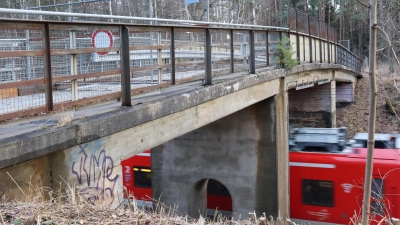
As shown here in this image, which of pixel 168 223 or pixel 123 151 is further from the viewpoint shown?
pixel 123 151

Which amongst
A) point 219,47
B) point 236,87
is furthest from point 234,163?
point 219,47

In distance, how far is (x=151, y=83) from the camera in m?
8.07

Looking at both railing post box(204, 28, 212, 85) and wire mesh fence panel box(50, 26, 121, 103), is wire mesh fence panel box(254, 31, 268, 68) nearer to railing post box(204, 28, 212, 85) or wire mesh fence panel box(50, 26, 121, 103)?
railing post box(204, 28, 212, 85)

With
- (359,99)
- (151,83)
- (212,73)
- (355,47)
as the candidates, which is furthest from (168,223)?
(355,47)

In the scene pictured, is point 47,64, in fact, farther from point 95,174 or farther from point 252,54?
point 252,54

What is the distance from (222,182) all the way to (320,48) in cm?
877

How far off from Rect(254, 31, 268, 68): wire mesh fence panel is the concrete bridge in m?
0.10

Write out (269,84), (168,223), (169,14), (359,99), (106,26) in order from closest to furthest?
1. (168,223)
2. (106,26)
3. (269,84)
4. (359,99)
5. (169,14)

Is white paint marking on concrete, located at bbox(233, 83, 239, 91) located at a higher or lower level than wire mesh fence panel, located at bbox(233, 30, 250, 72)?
lower

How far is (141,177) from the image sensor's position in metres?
16.0

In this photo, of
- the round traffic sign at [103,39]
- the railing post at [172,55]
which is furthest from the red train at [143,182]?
the round traffic sign at [103,39]

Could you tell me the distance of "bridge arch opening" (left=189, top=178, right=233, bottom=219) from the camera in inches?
574

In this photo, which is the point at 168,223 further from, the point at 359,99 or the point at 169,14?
the point at 169,14

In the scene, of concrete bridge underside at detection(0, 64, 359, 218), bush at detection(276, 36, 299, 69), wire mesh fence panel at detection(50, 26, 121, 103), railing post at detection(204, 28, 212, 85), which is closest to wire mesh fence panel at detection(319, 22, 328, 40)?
concrete bridge underside at detection(0, 64, 359, 218)
